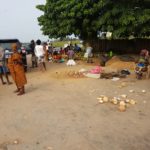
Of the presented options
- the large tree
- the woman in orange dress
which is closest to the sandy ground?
the woman in orange dress

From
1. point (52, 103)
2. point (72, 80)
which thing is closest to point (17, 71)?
point (52, 103)

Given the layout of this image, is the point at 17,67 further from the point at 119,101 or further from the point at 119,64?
the point at 119,64

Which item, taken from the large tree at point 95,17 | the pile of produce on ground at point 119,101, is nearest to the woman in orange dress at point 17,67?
the pile of produce on ground at point 119,101

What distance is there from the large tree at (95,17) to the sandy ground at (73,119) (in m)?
7.63

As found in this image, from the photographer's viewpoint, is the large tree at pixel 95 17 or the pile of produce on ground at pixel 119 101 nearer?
the pile of produce on ground at pixel 119 101

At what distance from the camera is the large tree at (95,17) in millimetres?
20391

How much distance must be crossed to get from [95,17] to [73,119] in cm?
1538

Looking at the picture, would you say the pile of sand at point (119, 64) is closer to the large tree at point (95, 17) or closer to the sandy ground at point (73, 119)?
the large tree at point (95, 17)

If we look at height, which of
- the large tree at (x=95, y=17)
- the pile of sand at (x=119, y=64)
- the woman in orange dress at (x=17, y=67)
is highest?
the large tree at (x=95, y=17)

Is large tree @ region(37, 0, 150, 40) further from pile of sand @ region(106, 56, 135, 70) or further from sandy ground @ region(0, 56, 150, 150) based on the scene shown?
sandy ground @ region(0, 56, 150, 150)

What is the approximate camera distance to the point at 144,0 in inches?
798

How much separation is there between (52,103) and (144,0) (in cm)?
1186

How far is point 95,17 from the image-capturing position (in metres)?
23.3

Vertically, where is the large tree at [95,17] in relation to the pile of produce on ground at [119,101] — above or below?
above
